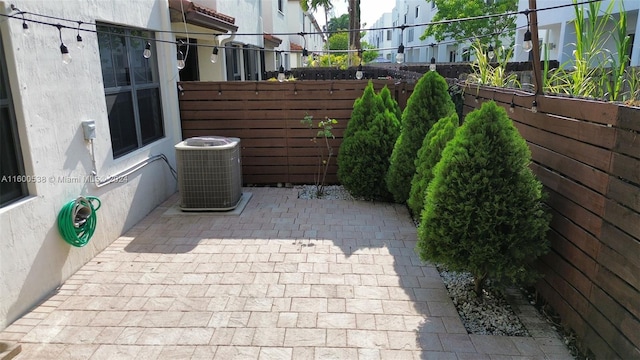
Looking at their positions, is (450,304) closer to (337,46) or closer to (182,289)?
(182,289)

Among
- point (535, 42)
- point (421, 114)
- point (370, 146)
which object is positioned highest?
point (535, 42)

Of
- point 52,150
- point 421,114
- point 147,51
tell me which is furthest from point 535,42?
point 147,51

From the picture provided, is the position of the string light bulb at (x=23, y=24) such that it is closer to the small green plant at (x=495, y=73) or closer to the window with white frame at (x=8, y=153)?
the window with white frame at (x=8, y=153)

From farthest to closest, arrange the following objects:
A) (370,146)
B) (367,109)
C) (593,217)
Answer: (367,109) < (370,146) < (593,217)

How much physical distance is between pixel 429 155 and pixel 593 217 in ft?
6.33

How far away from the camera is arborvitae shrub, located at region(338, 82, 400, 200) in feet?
19.5

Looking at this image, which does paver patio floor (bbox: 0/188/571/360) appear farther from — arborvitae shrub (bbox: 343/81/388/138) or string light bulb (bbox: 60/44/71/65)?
string light bulb (bbox: 60/44/71/65)

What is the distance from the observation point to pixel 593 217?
2.67m

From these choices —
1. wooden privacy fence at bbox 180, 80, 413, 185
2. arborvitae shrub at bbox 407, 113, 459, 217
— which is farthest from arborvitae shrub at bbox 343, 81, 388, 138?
arborvitae shrub at bbox 407, 113, 459, 217

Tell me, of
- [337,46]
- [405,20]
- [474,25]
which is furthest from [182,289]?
[405,20]

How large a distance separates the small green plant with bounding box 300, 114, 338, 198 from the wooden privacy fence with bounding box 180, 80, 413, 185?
68mm

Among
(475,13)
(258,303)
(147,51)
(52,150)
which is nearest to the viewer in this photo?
(258,303)

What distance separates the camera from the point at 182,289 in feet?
12.0

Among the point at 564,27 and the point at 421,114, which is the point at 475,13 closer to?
the point at 564,27
